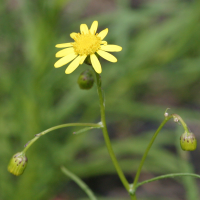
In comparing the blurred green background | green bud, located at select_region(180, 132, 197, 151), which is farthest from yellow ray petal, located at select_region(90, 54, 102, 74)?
the blurred green background

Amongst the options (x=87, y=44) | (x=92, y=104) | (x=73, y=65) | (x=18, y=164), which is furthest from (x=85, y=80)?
(x=92, y=104)

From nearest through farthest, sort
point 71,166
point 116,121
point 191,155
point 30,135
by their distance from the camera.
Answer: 1. point 30,135
2. point 71,166
3. point 191,155
4. point 116,121

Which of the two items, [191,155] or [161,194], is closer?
[161,194]

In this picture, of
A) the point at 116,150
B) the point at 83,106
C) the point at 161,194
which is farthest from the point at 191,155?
the point at 83,106

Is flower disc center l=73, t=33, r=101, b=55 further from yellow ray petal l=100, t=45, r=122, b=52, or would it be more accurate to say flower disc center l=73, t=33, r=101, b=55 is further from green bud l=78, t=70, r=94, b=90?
green bud l=78, t=70, r=94, b=90

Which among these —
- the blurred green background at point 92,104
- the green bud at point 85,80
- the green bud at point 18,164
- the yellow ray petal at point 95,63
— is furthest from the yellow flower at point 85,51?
the blurred green background at point 92,104

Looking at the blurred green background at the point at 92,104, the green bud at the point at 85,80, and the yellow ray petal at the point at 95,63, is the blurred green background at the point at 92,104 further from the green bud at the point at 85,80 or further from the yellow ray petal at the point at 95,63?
the yellow ray petal at the point at 95,63

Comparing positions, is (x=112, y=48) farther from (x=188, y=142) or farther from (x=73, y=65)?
(x=188, y=142)

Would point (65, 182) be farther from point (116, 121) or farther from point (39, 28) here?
point (39, 28)
